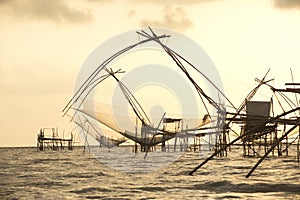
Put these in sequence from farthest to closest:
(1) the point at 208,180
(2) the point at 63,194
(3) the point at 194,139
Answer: (3) the point at 194,139 < (1) the point at 208,180 < (2) the point at 63,194

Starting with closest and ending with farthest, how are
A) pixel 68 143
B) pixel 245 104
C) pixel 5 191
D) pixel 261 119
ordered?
pixel 261 119 < pixel 5 191 < pixel 245 104 < pixel 68 143

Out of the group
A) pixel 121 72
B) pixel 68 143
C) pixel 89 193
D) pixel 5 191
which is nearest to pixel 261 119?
pixel 89 193

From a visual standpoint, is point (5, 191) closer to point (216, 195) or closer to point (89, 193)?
point (89, 193)

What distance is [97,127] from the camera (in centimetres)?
6000

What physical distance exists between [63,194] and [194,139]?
35.6 metres

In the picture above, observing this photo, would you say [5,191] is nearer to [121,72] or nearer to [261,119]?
[261,119]

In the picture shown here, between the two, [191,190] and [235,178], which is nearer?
[191,190]

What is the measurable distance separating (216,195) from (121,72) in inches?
509

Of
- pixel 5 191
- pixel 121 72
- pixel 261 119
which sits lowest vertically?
pixel 5 191

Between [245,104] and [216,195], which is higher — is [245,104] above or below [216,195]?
above

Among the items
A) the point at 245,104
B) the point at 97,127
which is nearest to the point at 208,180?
the point at 245,104

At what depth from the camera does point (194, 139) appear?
49.6 m

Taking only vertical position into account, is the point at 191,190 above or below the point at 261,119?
below

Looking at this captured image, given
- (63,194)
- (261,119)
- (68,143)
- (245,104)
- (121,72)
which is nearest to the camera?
(261,119)
